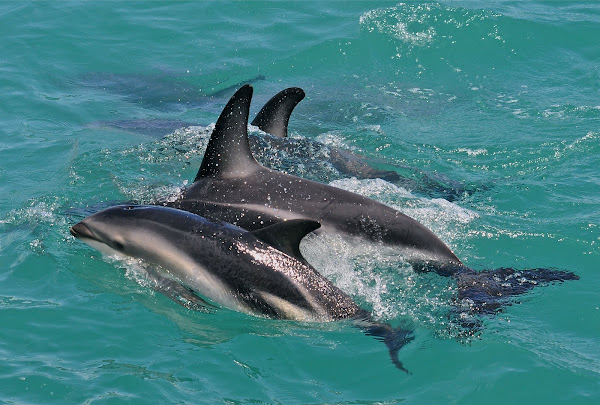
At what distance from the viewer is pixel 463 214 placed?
11.2 meters

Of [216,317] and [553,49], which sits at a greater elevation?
[553,49]

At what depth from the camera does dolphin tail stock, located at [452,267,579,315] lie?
8.74 metres

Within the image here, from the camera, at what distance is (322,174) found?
12.3 metres

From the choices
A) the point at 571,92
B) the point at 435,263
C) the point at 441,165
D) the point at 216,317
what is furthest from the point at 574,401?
the point at 571,92

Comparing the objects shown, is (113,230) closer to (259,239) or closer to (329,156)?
(259,239)

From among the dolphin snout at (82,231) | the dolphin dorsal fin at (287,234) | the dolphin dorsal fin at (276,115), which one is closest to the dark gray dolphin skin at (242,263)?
the dolphin dorsal fin at (287,234)

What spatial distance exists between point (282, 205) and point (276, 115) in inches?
119

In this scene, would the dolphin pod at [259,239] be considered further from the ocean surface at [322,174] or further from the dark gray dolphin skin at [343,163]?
the dark gray dolphin skin at [343,163]

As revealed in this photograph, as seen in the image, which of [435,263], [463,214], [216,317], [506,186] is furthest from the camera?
[506,186]

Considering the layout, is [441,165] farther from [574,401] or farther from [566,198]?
[574,401]

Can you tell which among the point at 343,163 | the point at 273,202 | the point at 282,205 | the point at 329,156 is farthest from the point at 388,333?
the point at 329,156

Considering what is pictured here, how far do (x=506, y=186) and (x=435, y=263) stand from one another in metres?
3.47

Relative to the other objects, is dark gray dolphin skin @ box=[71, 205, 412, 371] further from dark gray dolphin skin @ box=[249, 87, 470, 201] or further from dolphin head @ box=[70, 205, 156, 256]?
dark gray dolphin skin @ box=[249, 87, 470, 201]

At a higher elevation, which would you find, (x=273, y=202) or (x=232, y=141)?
(x=232, y=141)
